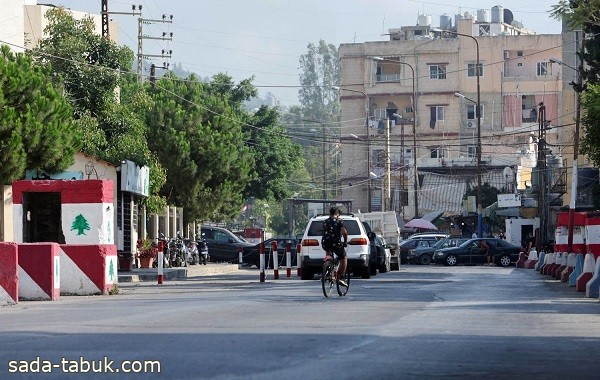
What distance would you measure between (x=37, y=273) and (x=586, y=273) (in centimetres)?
1214

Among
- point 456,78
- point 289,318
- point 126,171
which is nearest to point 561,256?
point 126,171

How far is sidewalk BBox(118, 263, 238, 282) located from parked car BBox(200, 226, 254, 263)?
8.87 metres

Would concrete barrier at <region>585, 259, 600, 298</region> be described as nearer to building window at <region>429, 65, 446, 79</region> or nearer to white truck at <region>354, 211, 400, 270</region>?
white truck at <region>354, 211, 400, 270</region>

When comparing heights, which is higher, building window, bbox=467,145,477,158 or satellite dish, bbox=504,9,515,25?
satellite dish, bbox=504,9,515,25

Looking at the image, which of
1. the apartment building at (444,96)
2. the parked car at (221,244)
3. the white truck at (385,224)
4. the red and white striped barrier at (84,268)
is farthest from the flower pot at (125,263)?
the apartment building at (444,96)

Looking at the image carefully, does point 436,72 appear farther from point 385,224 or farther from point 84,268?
point 84,268

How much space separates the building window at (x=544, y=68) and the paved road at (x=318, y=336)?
285 feet

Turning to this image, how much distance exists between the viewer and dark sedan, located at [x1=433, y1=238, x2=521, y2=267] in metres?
65.1

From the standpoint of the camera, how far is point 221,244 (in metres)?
68.2

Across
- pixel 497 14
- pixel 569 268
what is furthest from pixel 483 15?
pixel 569 268

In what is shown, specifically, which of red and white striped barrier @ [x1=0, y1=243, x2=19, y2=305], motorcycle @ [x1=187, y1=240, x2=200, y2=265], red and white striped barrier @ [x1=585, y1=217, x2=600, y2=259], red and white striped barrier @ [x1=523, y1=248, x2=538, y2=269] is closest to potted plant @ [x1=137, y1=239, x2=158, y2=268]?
motorcycle @ [x1=187, y1=240, x2=200, y2=265]

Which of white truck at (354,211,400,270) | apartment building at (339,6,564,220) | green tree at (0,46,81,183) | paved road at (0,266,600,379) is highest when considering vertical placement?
apartment building at (339,6,564,220)

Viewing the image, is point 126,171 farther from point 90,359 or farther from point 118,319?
point 90,359

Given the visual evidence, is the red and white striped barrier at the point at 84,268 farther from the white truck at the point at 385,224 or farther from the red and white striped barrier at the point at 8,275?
the white truck at the point at 385,224
